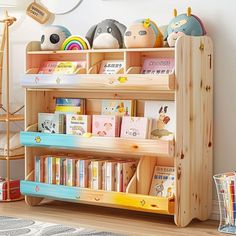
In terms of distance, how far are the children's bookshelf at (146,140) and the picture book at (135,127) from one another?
3.1 inches

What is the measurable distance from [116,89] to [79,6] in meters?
0.77

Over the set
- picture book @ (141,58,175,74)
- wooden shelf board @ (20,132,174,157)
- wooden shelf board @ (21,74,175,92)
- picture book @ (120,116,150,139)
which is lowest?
wooden shelf board @ (20,132,174,157)

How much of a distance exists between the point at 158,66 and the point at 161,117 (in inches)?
11.9

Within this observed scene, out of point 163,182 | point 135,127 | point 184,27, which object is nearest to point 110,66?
point 135,127

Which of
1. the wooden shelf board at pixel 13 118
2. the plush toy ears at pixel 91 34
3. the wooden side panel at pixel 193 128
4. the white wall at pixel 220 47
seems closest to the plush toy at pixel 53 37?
the plush toy ears at pixel 91 34

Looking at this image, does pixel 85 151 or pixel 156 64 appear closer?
pixel 156 64

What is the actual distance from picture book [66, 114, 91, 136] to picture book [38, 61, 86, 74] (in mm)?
278

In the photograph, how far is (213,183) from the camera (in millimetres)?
3492

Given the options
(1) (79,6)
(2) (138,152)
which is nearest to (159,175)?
(2) (138,152)

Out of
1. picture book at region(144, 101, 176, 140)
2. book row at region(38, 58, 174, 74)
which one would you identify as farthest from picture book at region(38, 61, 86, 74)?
picture book at region(144, 101, 176, 140)

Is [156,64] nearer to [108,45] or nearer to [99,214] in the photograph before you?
[108,45]

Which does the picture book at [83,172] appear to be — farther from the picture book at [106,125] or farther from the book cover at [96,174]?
the picture book at [106,125]

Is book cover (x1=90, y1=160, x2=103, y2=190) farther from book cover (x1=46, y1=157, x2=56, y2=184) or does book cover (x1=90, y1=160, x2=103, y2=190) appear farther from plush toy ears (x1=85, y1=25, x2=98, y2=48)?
plush toy ears (x1=85, y1=25, x2=98, y2=48)

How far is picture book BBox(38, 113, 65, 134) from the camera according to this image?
3639mm
